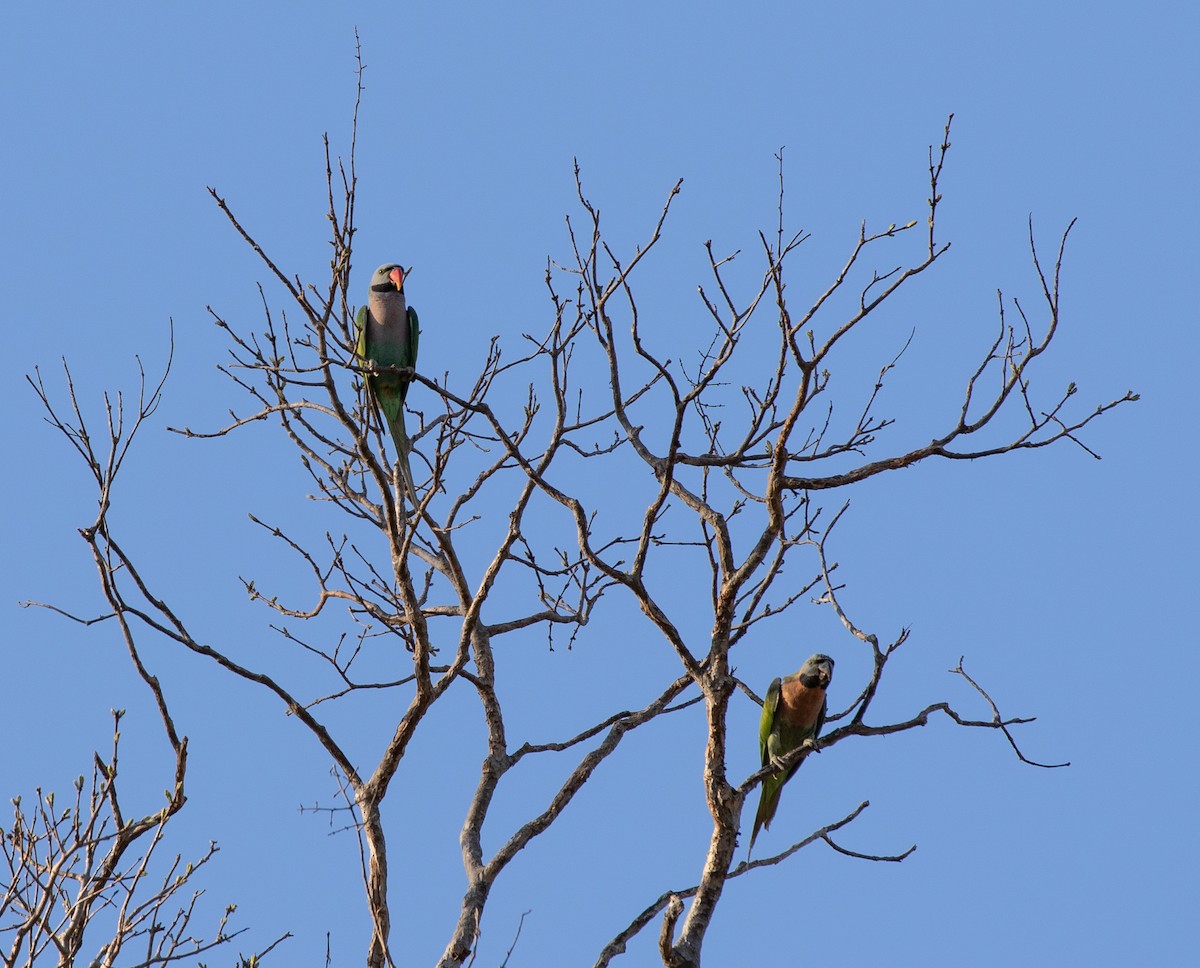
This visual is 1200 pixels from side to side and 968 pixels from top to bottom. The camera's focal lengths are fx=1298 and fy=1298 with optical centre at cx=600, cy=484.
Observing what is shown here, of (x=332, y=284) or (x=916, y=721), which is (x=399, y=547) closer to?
(x=332, y=284)

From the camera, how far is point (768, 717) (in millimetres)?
7484

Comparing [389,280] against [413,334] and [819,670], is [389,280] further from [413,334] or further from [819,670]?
[819,670]

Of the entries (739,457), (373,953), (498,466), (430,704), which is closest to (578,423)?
(498,466)

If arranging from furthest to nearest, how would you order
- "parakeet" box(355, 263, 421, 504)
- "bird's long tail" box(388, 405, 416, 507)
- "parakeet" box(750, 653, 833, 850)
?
"parakeet" box(355, 263, 421, 504), "parakeet" box(750, 653, 833, 850), "bird's long tail" box(388, 405, 416, 507)

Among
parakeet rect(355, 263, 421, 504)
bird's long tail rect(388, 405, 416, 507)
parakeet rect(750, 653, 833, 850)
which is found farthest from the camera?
parakeet rect(355, 263, 421, 504)

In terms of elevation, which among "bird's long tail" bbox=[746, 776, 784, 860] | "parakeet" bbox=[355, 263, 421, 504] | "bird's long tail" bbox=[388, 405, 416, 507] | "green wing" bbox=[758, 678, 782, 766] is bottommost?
"bird's long tail" bbox=[746, 776, 784, 860]

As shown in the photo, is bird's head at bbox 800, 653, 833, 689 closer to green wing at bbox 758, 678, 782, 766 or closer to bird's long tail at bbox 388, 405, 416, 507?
green wing at bbox 758, 678, 782, 766

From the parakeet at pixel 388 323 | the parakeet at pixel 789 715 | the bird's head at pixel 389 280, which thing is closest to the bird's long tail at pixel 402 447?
the parakeet at pixel 388 323

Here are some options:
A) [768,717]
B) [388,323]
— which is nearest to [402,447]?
[388,323]

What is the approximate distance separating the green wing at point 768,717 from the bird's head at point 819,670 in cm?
21

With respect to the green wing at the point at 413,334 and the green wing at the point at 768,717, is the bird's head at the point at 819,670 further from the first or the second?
the green wing at the point at 413,334

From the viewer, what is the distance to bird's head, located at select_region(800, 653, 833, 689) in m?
7.22

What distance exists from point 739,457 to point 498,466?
1159 mm

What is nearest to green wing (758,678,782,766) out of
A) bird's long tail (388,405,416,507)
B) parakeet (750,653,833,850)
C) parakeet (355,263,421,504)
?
parakeet (750,653,833,850)
